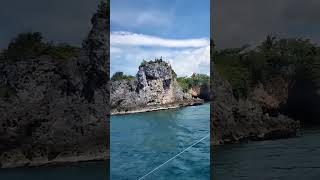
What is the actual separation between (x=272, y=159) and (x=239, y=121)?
63cm

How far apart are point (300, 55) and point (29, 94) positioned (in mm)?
3440

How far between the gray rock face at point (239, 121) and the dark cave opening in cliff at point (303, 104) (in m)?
0.09

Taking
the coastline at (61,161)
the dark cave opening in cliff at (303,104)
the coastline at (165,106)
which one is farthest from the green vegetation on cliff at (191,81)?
the coastline at (61,161)

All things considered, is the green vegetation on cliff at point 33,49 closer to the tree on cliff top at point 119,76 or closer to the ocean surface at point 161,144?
the tree on cliff top at point 119,76

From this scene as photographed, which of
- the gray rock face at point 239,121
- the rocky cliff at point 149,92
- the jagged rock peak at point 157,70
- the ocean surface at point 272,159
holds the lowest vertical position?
the ocean surface at point 272,159

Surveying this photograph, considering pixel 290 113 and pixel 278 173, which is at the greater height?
pixel 290 113

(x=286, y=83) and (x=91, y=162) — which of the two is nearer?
(x=91, y=162)

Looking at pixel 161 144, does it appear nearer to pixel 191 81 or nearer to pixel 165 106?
pixel 165 106

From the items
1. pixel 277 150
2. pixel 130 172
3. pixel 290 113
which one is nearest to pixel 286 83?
pixel 290 113

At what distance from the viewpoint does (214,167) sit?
6.39 meters

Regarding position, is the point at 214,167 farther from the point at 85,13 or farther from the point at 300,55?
the point at 85,13

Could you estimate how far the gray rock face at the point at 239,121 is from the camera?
21.0 feet

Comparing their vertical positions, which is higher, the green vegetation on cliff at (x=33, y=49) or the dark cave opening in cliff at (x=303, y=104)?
the green vegetation on cliff at (x=33, y=49)

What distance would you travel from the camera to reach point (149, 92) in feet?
21.7
